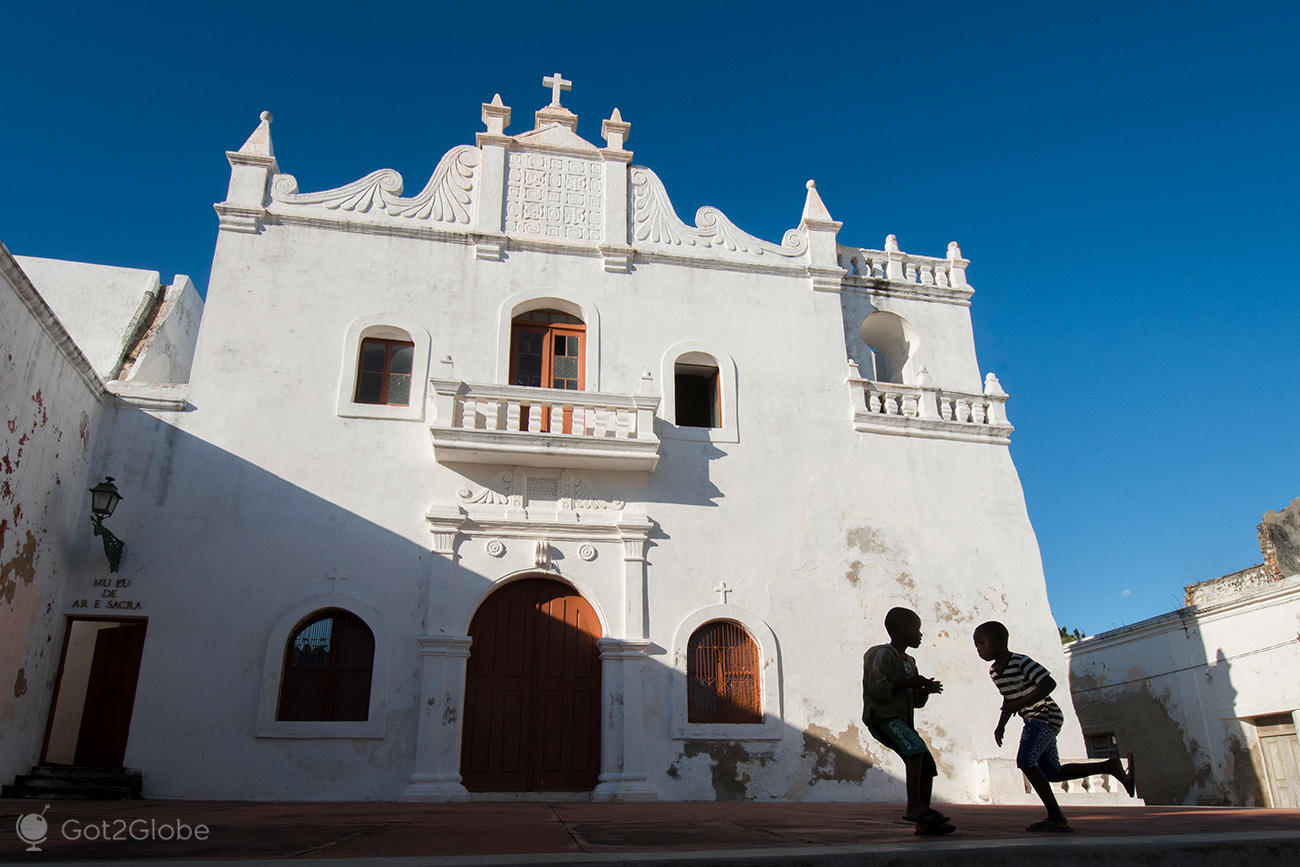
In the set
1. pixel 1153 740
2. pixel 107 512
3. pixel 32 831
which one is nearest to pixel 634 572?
pixel 107 512

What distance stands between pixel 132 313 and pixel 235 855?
41.1 feet

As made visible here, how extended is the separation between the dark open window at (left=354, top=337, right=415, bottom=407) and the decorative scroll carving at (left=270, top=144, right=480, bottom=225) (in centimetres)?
207

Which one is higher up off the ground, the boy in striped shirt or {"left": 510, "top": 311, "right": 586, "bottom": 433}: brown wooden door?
{"left": 510, "top": 311, "right": 586, "bottom": 433}: brown wooden door

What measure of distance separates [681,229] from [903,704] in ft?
33.0

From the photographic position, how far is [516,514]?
11.8m

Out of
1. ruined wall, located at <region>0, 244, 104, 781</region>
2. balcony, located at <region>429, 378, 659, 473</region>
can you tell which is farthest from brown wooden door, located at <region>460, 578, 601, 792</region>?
ruined wall, located at <region>0, 244, 104, 781</region>

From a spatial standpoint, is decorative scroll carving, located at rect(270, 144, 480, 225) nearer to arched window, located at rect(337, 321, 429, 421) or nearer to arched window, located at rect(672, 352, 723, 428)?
arched window, located at rect(337, 321, 429, 421)

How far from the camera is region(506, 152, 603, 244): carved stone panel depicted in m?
13.8

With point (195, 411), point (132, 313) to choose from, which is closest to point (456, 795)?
point (195, 411)

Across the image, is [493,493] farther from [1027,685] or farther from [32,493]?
[1027,685]

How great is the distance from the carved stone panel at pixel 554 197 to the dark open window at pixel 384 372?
97.6 inches

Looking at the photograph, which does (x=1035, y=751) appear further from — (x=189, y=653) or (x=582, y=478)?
(x=189, y=653)

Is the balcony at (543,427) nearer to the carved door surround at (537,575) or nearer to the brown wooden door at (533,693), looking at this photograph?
the carved door surround at (537,575)

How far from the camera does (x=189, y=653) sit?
10.7 m
